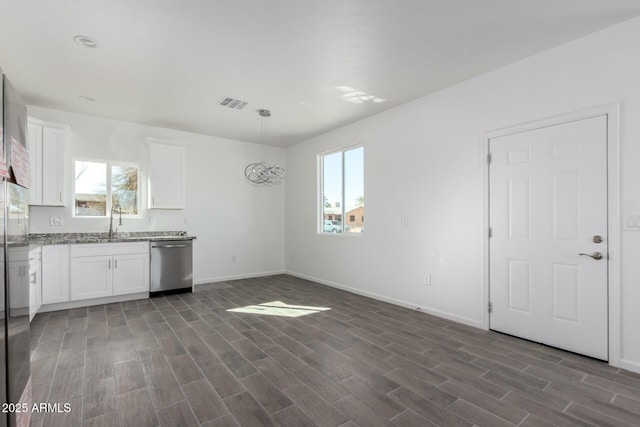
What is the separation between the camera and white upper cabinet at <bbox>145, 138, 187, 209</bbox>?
534 cm

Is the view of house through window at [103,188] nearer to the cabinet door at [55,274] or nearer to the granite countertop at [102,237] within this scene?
the granite countertop at [102,237]

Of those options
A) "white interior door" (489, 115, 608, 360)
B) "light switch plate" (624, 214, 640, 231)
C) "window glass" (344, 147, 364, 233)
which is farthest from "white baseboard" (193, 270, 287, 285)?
"light switch plate" (624, 214, 640, 231)

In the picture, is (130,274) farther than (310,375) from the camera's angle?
Yes

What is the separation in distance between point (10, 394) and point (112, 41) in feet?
9.42

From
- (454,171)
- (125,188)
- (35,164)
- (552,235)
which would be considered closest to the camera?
(552,235)

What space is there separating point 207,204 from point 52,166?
240cm

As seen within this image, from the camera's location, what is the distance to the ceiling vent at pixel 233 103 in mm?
4344

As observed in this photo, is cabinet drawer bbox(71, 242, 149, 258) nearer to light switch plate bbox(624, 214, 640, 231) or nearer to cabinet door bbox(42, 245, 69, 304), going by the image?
cabinet door bbox(42, 245, 69, 304)

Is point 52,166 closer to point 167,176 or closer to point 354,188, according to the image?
point 167,176

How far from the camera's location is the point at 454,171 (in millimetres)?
3836

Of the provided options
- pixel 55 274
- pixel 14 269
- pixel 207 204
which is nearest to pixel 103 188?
pixel 55 274

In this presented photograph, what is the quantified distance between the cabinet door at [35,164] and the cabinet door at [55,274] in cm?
76

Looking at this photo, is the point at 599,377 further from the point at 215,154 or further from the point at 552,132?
the point at 215,154

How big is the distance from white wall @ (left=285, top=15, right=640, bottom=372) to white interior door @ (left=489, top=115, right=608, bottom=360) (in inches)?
6.4
